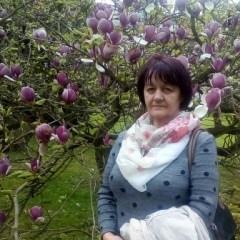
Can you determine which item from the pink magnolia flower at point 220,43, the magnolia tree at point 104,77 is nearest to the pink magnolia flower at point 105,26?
the magnolia tree at point 104,77

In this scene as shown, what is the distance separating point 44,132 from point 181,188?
0.79m

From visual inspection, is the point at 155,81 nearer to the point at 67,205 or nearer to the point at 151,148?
the point at 151,148

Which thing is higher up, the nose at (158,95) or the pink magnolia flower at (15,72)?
the nose at (158,95)

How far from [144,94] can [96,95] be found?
1.42 m

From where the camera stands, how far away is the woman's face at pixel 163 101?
5.73 ft

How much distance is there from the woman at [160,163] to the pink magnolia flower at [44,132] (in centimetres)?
44

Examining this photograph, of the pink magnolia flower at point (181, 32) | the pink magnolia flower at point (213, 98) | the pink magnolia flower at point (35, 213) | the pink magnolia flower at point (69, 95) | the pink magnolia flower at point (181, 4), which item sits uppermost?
the pink magnolia flower at point (181, 4)

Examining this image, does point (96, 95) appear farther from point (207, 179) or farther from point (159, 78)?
point (207, 179)

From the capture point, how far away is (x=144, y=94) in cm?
184

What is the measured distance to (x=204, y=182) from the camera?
63.2 inches

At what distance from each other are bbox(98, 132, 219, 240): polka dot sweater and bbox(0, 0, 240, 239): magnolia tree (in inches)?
15.6

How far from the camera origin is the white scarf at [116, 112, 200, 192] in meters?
1.66

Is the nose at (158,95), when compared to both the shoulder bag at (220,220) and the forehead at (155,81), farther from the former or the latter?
the shoulder bag at (220,220)

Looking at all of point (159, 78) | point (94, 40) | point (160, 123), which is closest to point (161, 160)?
point (160, 123)
